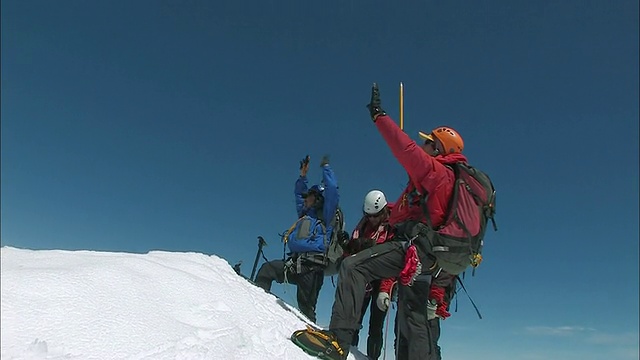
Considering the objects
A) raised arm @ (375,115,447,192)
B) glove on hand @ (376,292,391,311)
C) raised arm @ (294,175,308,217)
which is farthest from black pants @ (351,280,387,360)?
raised arm @ (294,175,308,217)

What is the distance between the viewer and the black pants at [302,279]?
819 centimetres

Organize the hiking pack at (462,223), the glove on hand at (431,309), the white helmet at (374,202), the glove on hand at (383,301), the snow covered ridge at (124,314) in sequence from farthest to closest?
the white helmet at (374,202) → the glove on hand at (383,301) → the glove on hand at (431,309) → the hiking pack at (462,223) → the snow covered ridge at (124,314)

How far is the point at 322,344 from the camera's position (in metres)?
4.80

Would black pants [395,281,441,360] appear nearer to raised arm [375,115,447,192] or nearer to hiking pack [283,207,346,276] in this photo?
raised arm [375,115,447,192]

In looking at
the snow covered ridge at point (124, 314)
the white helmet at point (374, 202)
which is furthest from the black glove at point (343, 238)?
the snow covered ridge at point (124, 314)

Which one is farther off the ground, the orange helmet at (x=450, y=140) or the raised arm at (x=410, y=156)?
the orange helmet at (x=450, y=140)

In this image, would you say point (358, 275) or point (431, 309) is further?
point (431, 309)

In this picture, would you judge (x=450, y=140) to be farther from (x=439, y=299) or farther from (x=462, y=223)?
(x=439, y=299)

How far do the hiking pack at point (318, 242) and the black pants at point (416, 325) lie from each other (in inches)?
106

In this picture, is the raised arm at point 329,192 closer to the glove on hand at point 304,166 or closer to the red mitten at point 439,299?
the glove on hand at point 304,166

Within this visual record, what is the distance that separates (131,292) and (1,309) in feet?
3.90

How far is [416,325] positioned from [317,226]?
12.0 feet

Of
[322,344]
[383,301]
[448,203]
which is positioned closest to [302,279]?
[383,301]

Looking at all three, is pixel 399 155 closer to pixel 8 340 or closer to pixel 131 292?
pixel 131 292
